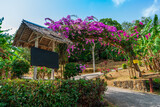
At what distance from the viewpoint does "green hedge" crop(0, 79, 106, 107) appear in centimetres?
256

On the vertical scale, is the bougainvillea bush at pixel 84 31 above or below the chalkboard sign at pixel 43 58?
above

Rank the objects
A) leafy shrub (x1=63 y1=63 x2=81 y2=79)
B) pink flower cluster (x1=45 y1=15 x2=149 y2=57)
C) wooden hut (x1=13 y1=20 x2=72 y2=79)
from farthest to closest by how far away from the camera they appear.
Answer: pink flower cluster (x1=45 y1=15 x2=149 y2=57) → leafy shrub (x1=63 y1=63 x2=81 y2=79) → wooden hut (x1=13 y1=20 x2=72 y2=79)

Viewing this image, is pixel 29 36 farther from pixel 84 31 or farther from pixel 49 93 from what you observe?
pixel 49 93

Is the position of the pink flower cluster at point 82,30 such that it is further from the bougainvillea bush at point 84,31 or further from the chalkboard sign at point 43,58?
the chalkboard sign at point 43,58

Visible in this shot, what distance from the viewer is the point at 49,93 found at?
121 inches

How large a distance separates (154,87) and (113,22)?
2176 centimetres

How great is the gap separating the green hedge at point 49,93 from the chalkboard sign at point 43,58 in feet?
5.19

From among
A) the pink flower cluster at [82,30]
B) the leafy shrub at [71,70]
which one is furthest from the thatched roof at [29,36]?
the leafy shrub at [71,70]

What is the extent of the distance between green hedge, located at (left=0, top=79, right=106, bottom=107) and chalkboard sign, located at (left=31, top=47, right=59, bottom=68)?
1.58 m

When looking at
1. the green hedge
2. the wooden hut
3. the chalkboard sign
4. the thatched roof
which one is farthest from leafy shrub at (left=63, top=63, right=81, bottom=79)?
the green hedge

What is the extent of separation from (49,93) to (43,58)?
93.7 inches

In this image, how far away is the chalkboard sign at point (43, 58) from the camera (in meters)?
4.80

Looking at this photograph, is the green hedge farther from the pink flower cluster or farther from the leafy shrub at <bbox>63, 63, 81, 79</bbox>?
the pink flower cluster

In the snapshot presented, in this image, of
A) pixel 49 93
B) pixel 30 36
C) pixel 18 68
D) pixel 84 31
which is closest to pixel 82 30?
pixel 84 31
